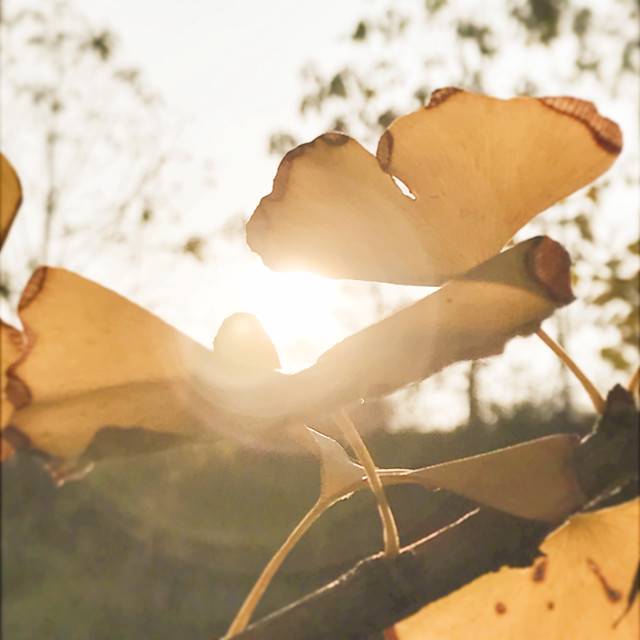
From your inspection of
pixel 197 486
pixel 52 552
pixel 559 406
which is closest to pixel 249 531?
pixel 197 486

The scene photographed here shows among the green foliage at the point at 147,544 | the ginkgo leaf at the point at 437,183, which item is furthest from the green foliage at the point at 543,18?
the ginkgo leaf at the point at 437,183

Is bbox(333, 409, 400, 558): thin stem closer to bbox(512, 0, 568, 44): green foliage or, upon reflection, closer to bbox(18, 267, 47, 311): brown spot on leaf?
bbox(18, 267, 47, 311): brown spot on leaf

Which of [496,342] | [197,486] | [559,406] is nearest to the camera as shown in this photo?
[496,342]

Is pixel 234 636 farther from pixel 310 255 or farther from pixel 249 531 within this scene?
pixel 249 531

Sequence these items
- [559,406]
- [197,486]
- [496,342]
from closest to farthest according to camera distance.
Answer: [496,342] < [559,406] < [197,486]

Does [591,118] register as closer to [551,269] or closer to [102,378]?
[551,269]

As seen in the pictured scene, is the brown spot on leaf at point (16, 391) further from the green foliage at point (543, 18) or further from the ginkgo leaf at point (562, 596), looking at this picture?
the green foliage at point (543, 18)
